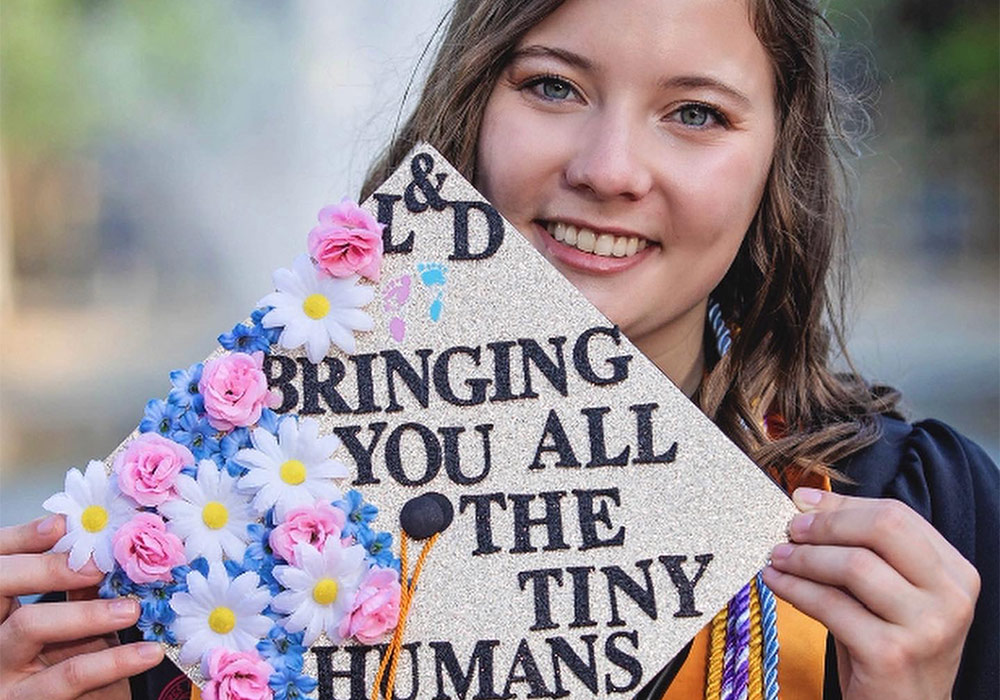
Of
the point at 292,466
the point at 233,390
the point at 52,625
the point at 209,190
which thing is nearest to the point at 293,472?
the point at 292,466

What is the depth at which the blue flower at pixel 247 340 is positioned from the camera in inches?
67.1

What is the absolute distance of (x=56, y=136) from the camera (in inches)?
617

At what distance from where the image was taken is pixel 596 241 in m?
2.02

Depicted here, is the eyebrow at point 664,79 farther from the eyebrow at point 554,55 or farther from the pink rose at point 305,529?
the pink rose at point 305,529

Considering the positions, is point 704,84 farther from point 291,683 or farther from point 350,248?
point 291,683

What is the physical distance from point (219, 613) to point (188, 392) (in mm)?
260

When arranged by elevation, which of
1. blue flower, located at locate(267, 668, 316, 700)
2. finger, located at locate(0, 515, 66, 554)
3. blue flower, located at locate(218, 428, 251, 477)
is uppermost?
blue flower, located at locate(218, 428, 251, 477)

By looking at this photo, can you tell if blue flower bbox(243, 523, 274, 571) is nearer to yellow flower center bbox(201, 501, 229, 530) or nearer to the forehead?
yellow flower center bbox(201, 501, 229, 530)

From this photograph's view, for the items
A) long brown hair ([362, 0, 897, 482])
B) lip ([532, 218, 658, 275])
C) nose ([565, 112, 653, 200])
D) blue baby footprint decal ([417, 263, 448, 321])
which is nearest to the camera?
blue baby footprint decal ([417, 263, 448, 321])

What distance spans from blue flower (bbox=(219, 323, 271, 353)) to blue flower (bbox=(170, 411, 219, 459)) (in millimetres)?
92

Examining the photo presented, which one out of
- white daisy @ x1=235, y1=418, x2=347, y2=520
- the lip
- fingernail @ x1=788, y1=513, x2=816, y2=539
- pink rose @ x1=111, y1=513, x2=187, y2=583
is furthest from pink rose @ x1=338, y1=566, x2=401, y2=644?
the lip

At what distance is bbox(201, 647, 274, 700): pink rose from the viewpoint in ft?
5.31

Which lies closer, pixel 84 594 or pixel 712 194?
pixel 84 594

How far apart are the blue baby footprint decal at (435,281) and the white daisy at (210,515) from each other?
308mm
